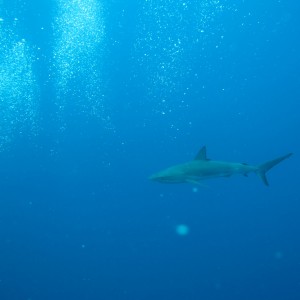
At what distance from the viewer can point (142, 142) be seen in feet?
92.3

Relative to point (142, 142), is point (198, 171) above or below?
below

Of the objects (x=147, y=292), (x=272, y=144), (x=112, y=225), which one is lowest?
(x=147, y=292)

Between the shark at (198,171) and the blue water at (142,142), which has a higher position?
the blue water at (142,142)

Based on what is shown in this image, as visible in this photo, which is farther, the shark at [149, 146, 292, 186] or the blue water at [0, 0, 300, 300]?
the blue water at [0, 0, 300, 300]

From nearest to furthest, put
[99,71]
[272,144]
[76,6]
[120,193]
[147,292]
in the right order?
1. [147,292]
2. [76,6]
3. [120,193]
4. [272,144]
5. [99,71]

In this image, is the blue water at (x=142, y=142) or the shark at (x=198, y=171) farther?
the blue water at (x=142, y=142)

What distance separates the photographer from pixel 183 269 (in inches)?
712

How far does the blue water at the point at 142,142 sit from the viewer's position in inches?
723

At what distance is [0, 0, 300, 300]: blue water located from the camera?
18.4 m

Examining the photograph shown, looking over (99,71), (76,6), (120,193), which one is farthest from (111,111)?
(76,6)

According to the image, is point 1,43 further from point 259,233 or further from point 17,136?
point 259,233

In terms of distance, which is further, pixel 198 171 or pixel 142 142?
pixel 142 142

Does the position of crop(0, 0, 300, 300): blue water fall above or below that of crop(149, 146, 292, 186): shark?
above

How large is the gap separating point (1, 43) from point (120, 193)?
461 inches
